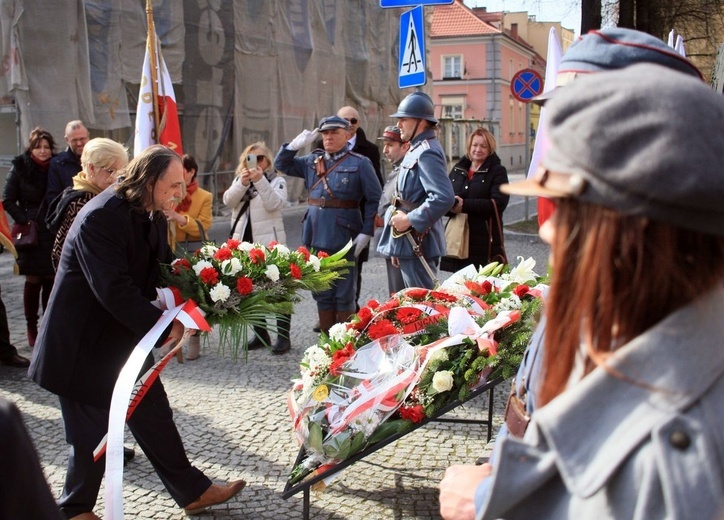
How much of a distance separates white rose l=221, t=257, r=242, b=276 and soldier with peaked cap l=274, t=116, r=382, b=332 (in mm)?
2500

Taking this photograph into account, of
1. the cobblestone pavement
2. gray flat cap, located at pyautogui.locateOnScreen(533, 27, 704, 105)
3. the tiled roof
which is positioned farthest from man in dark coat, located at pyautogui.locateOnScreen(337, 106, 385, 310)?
the tiled roof

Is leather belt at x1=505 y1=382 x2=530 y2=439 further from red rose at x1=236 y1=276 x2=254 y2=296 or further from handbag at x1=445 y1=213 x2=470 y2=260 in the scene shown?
handbag at x1=445 y1=213 x2=470 y2=260

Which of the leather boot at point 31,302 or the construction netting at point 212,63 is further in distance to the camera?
the construction netting at point 212,63

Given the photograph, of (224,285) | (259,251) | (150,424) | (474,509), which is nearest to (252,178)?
(259,251)

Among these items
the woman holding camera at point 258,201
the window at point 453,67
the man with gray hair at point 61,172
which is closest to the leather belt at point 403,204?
the woman holding camera at point 258,201

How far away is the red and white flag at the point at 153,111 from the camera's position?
6.55m

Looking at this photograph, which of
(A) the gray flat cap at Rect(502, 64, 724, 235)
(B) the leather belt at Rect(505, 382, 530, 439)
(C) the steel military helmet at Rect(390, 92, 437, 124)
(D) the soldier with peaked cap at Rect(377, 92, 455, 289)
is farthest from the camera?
(C) the steel military helmet at Rect(390, 92, 437, 124)

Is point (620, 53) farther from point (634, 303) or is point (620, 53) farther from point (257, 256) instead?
point (257, 256)

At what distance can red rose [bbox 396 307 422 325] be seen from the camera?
364cm

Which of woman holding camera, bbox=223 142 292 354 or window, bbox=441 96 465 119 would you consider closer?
woman holding camera, bbox=223 142 292 354

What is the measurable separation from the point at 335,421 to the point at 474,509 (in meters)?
1.78

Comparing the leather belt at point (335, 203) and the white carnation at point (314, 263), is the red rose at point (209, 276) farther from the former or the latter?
the leather belt at point (335, 203)

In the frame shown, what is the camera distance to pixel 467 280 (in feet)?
13.9

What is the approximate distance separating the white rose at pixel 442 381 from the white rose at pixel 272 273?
1.05 m
